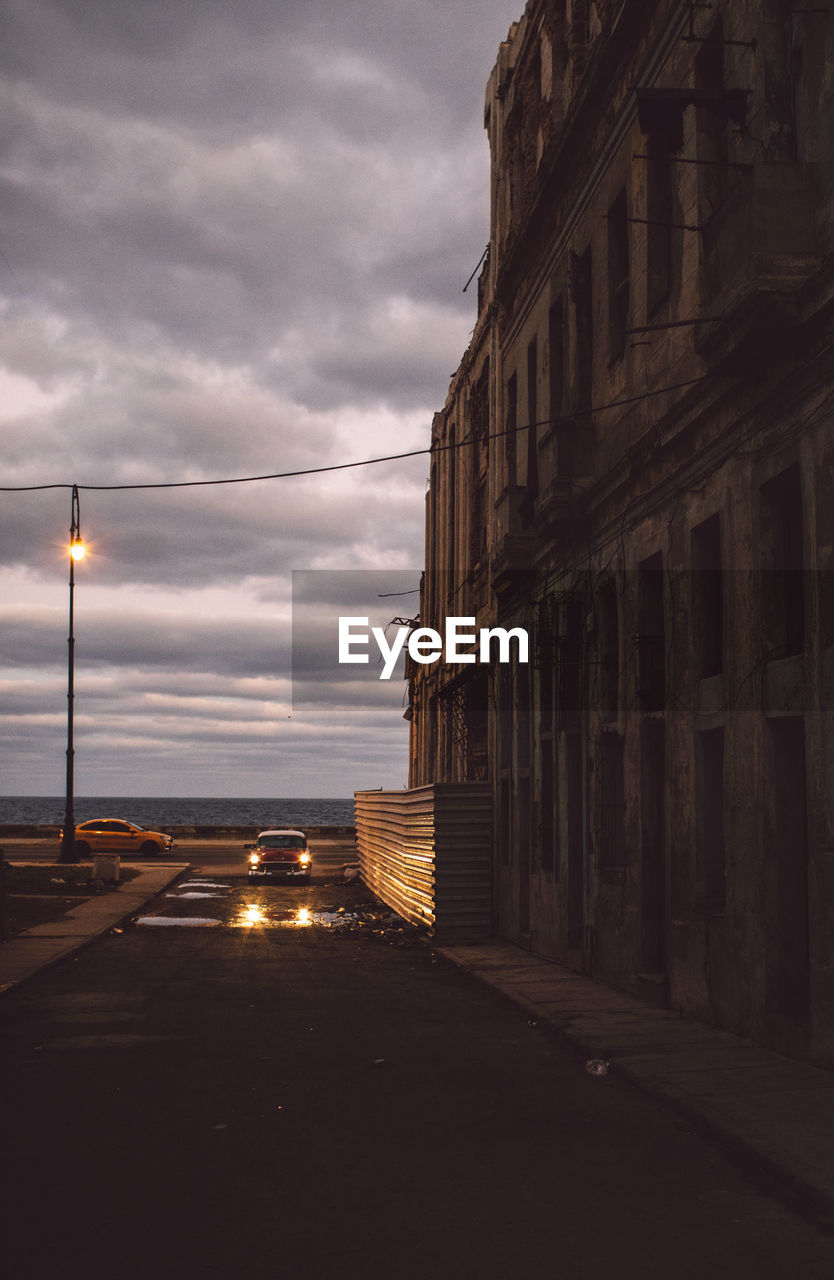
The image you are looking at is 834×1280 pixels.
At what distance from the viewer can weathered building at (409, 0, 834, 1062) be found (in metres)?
10.7

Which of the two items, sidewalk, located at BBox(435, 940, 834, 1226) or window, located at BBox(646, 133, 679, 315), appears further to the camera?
window, located at BBox(646, 133, 679, 315)

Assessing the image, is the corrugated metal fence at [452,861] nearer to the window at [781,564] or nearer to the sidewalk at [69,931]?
the sidewalk at [69,931]

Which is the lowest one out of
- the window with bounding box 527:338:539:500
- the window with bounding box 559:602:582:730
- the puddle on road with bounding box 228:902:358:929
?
the puddle on road with bounding box 228:902:358:929

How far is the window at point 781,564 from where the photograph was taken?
458 inches

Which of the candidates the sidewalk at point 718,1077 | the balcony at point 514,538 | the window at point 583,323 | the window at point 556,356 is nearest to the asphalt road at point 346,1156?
A: the sidewalk at point 718,1077

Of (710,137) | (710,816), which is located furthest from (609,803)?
(710,137)

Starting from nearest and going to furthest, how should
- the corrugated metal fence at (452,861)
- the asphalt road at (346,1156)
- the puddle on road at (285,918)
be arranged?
the asphalt road at (346,1156)
the corrugated metal fence at (452,861)
the puddle on road at (285,918)

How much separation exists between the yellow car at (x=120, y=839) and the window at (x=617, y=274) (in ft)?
137

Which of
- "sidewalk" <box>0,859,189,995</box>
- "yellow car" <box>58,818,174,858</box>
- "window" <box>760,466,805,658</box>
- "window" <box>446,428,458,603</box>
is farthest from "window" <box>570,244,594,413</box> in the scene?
"yellow car" <box>58,818,174,858</box>

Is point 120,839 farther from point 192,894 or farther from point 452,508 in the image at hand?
point 452,508

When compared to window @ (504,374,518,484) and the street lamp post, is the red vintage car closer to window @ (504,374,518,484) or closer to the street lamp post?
the street lamp post

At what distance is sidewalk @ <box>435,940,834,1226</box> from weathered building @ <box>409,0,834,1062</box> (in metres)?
0.42

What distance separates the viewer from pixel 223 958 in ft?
65.2

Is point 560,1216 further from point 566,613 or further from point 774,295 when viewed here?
point 566,613
